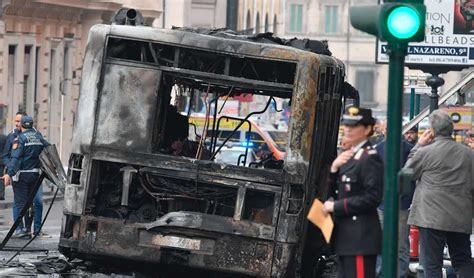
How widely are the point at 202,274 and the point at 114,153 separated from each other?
180cm

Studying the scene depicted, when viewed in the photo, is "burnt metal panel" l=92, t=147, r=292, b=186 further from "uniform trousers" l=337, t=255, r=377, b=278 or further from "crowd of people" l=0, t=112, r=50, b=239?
"crowd of people" l=0, t=112, r=50, b=239

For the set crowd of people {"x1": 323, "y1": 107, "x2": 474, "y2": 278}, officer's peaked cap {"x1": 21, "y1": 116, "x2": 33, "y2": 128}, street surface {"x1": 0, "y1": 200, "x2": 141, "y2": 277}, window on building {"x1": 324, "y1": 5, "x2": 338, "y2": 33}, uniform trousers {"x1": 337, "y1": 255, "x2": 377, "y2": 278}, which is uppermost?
window on building {"x1": 324, "y1": 5, "x2": 338, "y2": 33}

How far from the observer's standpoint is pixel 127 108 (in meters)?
15.6

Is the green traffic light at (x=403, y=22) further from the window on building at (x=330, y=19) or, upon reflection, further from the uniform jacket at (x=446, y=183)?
the window on building at (x=330, y=19)

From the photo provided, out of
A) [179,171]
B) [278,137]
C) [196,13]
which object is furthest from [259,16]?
[179,171]

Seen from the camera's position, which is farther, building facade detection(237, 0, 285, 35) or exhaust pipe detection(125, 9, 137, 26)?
building facade detection(237, 0, 285, 35)

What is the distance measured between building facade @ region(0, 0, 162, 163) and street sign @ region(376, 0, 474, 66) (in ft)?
67.5

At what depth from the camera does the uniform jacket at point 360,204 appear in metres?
11.5

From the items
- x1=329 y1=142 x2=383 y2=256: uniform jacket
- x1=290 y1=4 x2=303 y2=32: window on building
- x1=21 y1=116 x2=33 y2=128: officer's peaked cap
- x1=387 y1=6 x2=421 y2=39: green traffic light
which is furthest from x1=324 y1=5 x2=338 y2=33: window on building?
x1=387 y1=6 x2=421 y2=39: green traffic light

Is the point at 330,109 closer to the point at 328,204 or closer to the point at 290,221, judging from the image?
the point at 290,221

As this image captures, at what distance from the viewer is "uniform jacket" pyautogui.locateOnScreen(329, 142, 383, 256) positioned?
37.6ft

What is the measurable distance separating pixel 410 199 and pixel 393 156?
587 centimetres

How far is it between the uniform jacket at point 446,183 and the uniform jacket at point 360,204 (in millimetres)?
3044

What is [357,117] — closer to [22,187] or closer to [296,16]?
[22,187]
